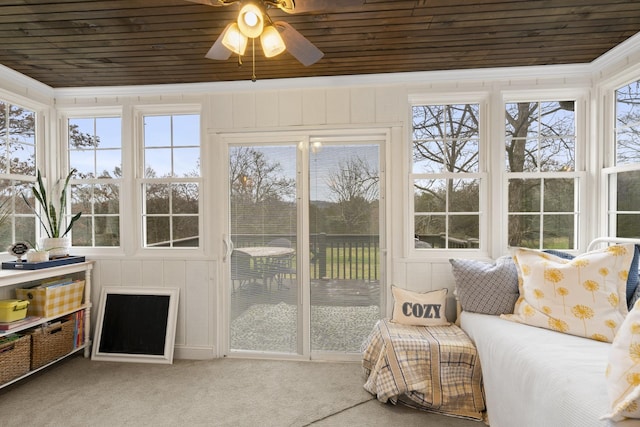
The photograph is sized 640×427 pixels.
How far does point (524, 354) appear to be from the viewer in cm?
177

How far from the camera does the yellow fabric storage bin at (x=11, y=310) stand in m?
2.42

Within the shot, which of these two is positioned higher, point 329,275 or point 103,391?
point 329,275

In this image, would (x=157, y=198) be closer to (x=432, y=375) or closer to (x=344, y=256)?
(x=344, y=256)

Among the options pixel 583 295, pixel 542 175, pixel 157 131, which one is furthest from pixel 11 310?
pixel 542 175

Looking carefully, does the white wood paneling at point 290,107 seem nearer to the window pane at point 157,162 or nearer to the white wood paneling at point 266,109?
the white wood paneling at point 266,109

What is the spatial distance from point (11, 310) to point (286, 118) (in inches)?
101

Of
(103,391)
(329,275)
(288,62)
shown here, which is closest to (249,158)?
(288,62)

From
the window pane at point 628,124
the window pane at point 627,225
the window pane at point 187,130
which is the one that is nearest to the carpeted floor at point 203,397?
the window pane at point 627,225

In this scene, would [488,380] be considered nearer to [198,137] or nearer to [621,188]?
[621,188]

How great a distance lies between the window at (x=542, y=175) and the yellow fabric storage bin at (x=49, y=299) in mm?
3867

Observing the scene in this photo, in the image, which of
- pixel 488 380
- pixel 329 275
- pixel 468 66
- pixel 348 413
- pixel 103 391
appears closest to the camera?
pixel 488 380

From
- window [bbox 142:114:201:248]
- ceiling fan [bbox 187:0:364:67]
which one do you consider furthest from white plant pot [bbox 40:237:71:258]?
ceiling fan [bbox 187:0:364:67]

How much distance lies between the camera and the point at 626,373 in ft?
4.03

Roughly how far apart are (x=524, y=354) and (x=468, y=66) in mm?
2202
